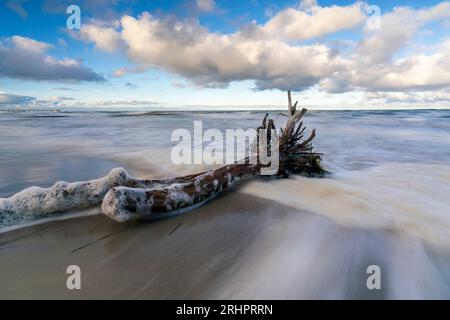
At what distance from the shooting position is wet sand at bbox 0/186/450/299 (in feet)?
6.35

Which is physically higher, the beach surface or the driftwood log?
the driftwood log

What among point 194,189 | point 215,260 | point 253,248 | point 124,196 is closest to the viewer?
point 215,260

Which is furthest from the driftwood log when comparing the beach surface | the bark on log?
the beach surface

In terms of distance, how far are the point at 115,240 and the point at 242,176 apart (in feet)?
7.17

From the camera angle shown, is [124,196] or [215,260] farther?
[124,196]

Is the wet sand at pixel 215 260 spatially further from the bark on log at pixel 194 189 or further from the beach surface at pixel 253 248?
the bark on log at pixel 194 189

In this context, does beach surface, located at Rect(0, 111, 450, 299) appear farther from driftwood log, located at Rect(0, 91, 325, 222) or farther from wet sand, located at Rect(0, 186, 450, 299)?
driftwood log, located at Rect(0, 91, 325, 222)

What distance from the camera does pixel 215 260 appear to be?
2.30 metres

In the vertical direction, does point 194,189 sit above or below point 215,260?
above

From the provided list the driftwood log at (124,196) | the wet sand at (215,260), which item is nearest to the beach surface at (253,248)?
the wet sand at (215,260)

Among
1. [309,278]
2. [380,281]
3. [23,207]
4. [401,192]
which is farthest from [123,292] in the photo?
[401,192]

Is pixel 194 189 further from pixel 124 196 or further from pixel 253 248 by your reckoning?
pixel 253 248

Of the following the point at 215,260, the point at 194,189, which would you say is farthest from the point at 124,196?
the point at 215,260
